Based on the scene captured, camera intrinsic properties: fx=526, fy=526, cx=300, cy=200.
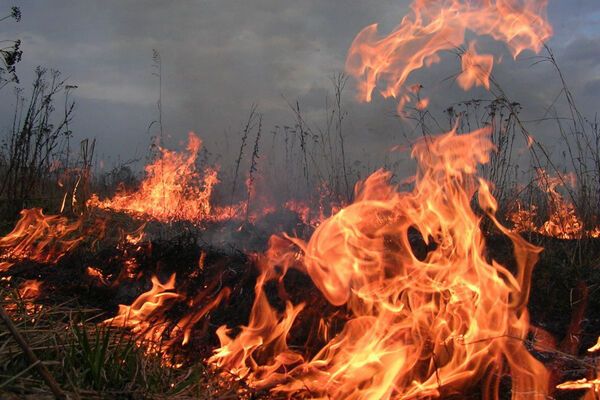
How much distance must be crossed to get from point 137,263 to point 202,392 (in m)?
2.46

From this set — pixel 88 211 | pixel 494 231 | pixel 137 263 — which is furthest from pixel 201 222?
pixel 494 231

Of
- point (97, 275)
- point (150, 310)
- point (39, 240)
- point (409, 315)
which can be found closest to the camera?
point (409, 315)

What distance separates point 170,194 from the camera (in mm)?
9766

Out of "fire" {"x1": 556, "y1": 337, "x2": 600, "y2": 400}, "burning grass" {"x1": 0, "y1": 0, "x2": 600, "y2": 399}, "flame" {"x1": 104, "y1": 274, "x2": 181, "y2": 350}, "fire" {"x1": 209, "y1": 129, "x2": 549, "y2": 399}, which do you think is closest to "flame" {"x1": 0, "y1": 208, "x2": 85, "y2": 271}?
"burning grass" {"x1": 0, "y1": 0, "x2": 600, "y2": 399}

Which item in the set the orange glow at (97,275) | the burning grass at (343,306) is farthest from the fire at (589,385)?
the orange glow at (97,275)

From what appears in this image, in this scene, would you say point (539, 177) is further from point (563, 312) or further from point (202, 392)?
point (202, 392)

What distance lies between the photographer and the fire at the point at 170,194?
30.2ft

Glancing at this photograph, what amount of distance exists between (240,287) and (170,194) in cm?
569

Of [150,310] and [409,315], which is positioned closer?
[409,315]

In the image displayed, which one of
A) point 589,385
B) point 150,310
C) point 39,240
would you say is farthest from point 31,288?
point 589,385

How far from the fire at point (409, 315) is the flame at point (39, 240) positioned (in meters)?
2.58

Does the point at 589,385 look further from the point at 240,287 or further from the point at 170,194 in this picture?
the point at 170,194

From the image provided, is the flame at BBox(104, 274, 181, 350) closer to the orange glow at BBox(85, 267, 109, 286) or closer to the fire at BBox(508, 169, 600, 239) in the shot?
the orange glow at BBox(85, 267, 109, 286)

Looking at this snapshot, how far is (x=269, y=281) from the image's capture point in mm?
4516
